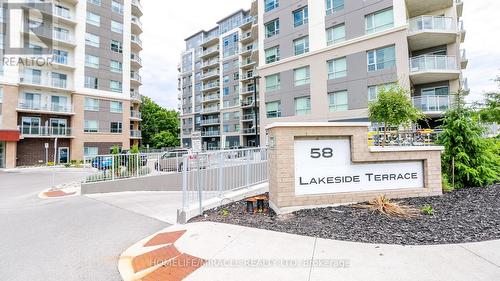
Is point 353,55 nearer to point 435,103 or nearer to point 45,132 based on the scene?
point 435,103

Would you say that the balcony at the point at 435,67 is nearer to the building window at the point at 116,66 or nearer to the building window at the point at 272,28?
the building window at the point at 272,28

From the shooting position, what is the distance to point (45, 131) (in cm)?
2972

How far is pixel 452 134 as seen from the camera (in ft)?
26.7

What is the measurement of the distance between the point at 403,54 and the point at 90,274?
2372 centimetres

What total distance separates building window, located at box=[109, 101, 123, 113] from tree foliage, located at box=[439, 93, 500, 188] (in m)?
38.3

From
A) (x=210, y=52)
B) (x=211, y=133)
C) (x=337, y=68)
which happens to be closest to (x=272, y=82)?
(x=337, y=68)

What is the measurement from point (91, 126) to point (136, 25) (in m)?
18.0

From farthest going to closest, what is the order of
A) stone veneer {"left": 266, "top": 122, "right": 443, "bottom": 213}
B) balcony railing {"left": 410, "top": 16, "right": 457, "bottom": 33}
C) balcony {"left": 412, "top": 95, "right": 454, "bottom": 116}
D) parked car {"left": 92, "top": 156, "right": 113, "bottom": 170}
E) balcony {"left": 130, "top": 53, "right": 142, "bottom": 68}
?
balcony {"left": 130, "top": 53, "right": 142, "bottom": 68}, balcony railing {"left": 410, "top": 16, "right": 457, "bottom": 33}, balcony {"left": 412, "top": 95, "right": 454, "bottom": 116}, parked car {"left": 92, "top": 156, "right": 113, "bottom": 170}, stone veneer {"left": 266, "top": 122, "right": 443, "bottom": 213}

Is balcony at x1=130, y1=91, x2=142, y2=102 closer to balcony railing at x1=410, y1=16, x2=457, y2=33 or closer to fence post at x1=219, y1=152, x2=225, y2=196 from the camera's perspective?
Answer: fence post at x1=219, y1=152, x2=225, y2=196

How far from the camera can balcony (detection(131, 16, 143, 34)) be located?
3974 centimetres

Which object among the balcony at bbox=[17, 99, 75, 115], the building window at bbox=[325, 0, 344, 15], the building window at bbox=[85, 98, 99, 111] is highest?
the building window at bbox=[325, 0, 344, 15]

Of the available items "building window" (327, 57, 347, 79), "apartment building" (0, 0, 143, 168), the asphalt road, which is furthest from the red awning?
"building window" (327, 57, 347, 79)

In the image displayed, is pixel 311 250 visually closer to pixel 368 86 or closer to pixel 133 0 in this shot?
pixel 368 86

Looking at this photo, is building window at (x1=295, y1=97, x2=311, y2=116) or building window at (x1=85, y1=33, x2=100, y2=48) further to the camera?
building window at (x1=85, y1=33, x2=100, y2=48)
